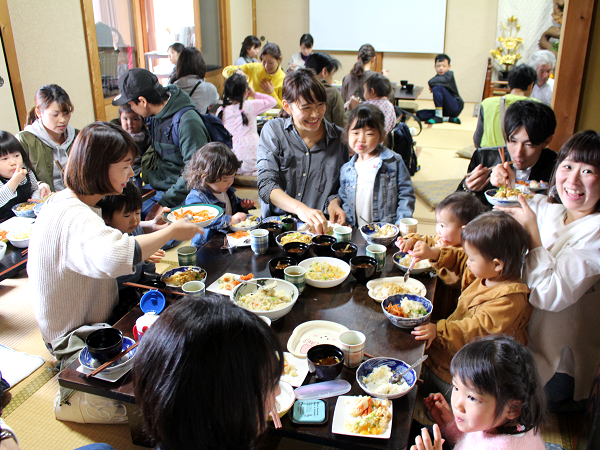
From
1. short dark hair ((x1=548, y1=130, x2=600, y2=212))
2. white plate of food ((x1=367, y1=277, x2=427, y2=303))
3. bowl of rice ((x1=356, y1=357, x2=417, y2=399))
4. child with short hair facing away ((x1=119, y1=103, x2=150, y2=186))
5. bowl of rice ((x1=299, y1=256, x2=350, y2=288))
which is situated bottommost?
bowl of rice ((x1=356, y1=357, x2=417, y2=399))

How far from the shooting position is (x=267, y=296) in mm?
1712

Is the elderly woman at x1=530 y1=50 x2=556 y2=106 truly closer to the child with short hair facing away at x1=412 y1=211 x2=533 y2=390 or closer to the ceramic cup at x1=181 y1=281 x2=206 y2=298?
the child with short hair facing away at x1=412 y1=211 x2=533 y2=390

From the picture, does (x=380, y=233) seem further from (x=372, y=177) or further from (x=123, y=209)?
(x=123, y=209)

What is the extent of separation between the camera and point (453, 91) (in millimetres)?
8195

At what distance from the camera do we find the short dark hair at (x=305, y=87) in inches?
99.9

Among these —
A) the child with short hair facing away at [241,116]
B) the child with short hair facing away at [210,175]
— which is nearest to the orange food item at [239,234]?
the child with short hair facing away at [210,175]

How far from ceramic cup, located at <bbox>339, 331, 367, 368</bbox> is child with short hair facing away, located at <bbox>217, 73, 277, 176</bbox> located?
3924mm

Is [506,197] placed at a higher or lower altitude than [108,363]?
higher

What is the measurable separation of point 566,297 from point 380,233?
881mm

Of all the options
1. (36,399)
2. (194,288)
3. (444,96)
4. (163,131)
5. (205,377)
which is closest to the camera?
(205,377)

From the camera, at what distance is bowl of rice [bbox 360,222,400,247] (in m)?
2.25

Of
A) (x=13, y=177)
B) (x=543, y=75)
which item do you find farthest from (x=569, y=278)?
(x=543, y=75)

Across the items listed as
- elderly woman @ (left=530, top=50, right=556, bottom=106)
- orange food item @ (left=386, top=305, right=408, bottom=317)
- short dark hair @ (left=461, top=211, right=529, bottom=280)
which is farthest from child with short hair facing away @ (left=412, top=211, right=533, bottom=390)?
elderly woman @ (left=530, top=50, right=556, bottom=106)

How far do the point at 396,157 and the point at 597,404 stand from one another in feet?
5.42
